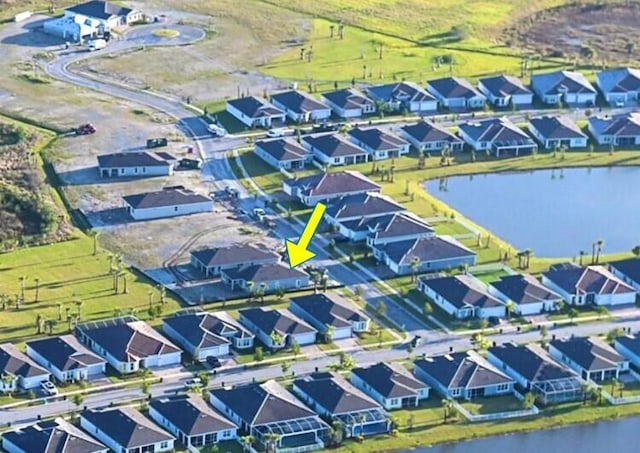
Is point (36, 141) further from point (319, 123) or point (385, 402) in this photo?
point (385, 402)

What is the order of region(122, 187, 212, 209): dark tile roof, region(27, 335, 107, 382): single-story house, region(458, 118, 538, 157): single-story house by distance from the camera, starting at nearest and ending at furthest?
region(27, 335, 107, 382): single-story house
region(122, 187, 212, 209): dark tile roof
region(458, 118, 538, 157): single-story house

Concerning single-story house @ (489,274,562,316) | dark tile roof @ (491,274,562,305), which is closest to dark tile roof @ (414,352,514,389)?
single-story house @ (489,274,562,316)

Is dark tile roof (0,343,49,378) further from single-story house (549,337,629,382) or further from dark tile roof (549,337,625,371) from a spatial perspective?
dark tile roof (549,337,625,371)

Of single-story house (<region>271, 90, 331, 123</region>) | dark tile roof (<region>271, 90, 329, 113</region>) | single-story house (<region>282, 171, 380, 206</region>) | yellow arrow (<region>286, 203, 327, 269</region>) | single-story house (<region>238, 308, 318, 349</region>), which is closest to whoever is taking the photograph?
single-story house (<region>238, 308, 318, 349</region>)

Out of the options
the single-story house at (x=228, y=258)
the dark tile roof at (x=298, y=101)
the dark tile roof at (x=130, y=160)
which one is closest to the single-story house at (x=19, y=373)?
the single-story house at (x=228, y=258)

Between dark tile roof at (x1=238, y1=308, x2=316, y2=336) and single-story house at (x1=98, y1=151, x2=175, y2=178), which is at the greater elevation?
dark tile roof at (x1=238, y1=308, x2=316, y2=336)

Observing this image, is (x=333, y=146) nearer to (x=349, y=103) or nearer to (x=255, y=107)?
(x=255, y=107)

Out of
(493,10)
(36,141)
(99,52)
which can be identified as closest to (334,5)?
(493,10)
